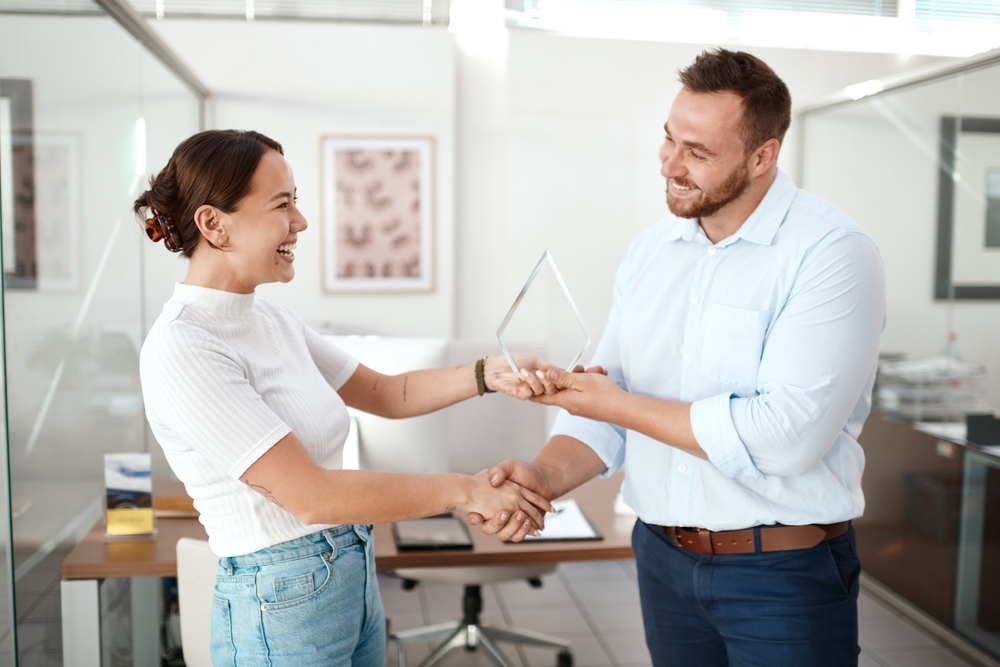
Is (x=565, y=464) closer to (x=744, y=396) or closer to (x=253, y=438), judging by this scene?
(x=744, y=396)

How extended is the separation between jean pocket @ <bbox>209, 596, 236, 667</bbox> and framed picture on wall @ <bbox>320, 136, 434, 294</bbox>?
10.5ft

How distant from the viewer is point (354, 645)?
1.40 meters

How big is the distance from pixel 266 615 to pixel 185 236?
643 millimetres

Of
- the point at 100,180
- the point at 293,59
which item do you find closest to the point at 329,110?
the point at 293,59

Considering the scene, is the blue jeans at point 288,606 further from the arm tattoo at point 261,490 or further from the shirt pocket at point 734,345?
the shirt pocket at point 734,345

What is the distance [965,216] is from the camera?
10.3ft

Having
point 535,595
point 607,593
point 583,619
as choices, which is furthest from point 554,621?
point 607,593

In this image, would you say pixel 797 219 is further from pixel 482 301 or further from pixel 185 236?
pixel 482 301

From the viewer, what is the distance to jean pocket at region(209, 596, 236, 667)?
4.33 feet

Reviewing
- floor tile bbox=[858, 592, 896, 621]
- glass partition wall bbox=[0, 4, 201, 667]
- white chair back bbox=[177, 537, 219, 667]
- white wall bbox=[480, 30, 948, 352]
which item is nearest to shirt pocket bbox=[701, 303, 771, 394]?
white chair back bbox=[177, 537, 219, 667]

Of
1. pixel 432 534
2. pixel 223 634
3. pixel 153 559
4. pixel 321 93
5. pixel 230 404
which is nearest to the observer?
pixel 230 404

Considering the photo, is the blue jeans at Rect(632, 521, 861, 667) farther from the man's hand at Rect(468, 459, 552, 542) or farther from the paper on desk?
the paper on desk

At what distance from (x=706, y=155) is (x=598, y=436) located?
25.0 inches

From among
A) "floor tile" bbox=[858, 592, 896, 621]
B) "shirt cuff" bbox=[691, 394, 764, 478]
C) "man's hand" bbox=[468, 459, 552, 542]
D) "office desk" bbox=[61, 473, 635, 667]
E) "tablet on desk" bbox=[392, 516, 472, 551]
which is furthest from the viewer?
"floor tile" bbox=[858, 592, 896, 621]
